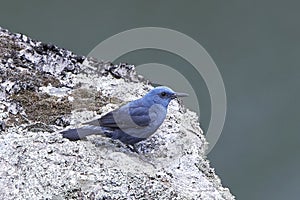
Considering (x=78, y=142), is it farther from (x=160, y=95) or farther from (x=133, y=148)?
(x=160, y=95)

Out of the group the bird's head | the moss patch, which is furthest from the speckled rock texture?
the bird's head

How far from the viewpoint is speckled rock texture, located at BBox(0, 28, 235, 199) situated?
235cm

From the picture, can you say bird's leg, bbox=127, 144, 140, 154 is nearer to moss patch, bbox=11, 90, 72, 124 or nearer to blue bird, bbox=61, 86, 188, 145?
blue bird, bbox=61, 86, 188, 145

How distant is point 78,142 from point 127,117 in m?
0.31

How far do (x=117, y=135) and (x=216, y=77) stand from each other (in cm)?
96

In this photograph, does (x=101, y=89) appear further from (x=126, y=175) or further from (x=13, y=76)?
(x=126, y=175)

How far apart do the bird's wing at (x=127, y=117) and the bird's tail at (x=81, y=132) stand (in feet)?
0.09

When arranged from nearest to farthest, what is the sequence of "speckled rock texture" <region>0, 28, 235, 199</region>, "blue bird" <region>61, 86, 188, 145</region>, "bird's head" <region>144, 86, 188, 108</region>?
"speckled rock texture" <region>0, 28, 235, 199</region> → "blue bird" <region>61, 86, 188, 145</region> → "bird's head" <region>144, 86, 188, 108</region>

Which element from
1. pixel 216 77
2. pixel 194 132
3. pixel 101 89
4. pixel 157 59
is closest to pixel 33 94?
pixel 101 89

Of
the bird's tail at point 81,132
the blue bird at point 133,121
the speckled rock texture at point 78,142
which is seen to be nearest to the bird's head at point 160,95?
the blue bird at point 133,121

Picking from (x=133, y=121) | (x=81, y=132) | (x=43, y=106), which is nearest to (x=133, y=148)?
(x=133, y=121)

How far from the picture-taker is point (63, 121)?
2.85m

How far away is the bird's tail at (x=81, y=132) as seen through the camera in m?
2.63

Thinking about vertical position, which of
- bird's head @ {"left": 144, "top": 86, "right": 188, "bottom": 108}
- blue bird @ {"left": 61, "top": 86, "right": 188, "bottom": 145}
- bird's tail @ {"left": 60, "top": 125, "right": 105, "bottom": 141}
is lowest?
bird's tail @ {"left": 60, "top": 125, "right": 105, "bottom": 141}
